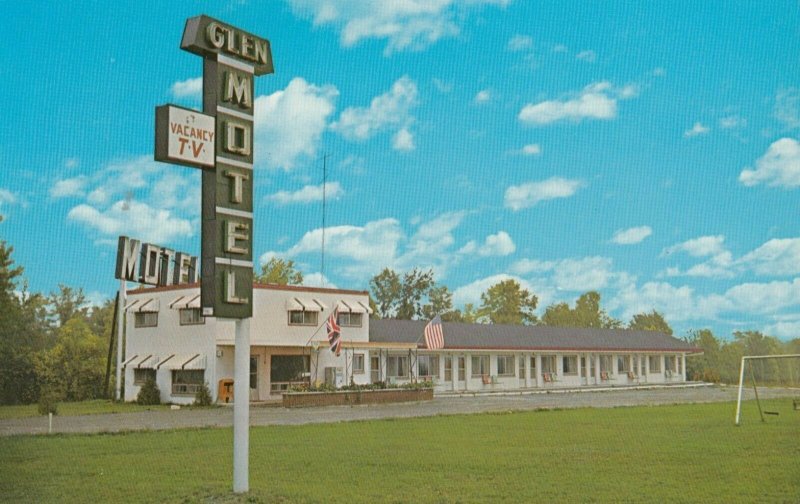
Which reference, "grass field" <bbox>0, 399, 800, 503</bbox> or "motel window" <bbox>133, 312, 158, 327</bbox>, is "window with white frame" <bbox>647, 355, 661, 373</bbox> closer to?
"motel window" <bbox>133, 312, 158, 327</bbox>

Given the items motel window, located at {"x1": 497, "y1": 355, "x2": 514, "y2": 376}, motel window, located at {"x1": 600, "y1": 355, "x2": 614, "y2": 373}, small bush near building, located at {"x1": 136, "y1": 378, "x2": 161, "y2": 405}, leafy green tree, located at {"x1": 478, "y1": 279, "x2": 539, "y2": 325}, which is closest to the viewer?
small bush near building, located at {"x1": 136, "y1": 378, "x2": 161, "y2": 405}

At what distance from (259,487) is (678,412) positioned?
803 inches

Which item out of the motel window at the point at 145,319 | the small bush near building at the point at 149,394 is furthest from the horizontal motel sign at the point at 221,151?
the motel window at the point at 145,319

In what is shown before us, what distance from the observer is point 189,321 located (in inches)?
1561

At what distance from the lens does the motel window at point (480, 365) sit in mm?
51244

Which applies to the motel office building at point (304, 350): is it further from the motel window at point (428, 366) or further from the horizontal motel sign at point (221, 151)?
the horizontal motel sign at point (221, 151)

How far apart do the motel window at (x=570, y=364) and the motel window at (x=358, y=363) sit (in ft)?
59.8

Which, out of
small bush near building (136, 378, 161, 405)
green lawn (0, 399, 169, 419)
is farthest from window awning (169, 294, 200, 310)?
green lawn (0, 399, 169, 419)

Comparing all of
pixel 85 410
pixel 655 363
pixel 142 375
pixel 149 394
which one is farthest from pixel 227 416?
pixel 655 363

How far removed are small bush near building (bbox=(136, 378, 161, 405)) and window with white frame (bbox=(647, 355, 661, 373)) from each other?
3747 centimetres

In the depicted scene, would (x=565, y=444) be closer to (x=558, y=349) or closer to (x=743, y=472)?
(x=743, y=472)

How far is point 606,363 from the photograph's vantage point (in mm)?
59531

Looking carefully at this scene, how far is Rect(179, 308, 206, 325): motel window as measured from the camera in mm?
39031

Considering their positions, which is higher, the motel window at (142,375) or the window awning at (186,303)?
the window awning at (186,303)
